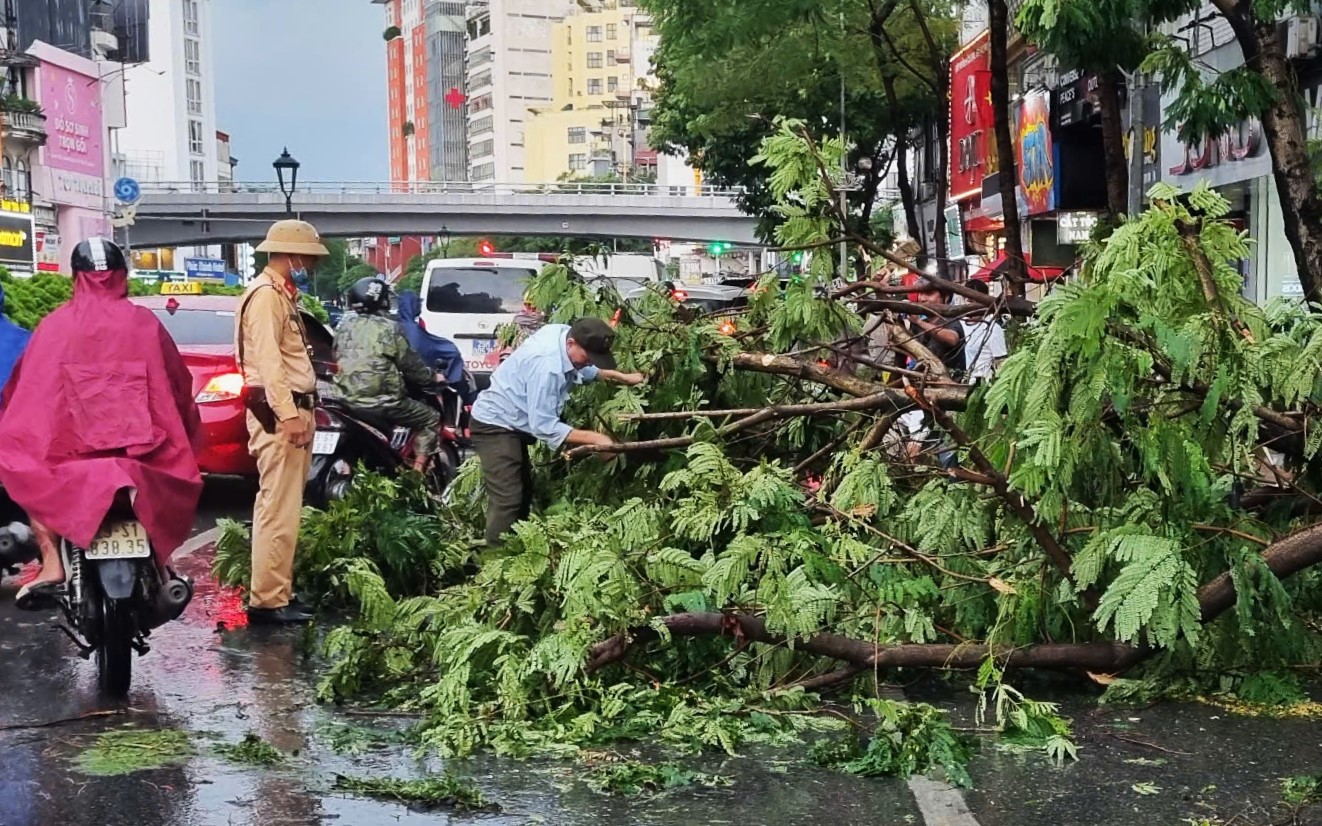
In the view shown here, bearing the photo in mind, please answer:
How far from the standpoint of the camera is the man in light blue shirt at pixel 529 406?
834 centimetres

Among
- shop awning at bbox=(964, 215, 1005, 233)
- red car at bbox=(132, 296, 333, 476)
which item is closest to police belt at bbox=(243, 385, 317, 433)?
red car at bbox=(132, 296, 333, 476)

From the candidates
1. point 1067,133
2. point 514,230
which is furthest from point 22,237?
point 514,230

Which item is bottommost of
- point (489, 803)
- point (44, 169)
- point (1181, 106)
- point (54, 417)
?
point (489, 803)

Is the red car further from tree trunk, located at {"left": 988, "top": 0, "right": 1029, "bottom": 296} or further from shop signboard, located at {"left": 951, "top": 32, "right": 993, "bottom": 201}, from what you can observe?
shop signboard, located at {"left": 951, "top": 32, "right": 993, "bottom": 201}

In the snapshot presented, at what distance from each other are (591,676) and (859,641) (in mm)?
1034

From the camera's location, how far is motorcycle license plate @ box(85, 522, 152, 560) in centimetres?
680

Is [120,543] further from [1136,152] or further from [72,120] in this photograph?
[72,120]

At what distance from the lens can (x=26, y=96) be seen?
8075 cm

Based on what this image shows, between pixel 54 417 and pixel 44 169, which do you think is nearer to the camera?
pixel 54 417

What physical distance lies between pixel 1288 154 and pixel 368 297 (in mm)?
5991

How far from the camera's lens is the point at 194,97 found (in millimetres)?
181375

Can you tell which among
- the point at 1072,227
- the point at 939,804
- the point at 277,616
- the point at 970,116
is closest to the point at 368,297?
the point at 277,616

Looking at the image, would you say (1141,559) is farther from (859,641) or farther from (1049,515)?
(859,641)

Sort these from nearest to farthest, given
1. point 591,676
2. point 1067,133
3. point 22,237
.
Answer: point 591,676, point 1067,133, point 22,237
